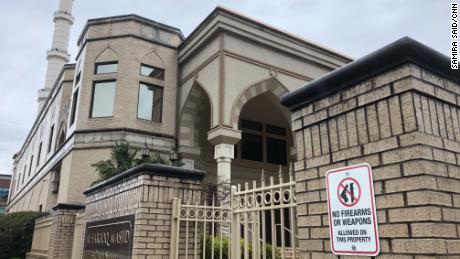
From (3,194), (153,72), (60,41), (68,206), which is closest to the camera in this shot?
(68,206)

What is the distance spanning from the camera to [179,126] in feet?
48.0

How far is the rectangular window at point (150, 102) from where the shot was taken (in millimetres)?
14555

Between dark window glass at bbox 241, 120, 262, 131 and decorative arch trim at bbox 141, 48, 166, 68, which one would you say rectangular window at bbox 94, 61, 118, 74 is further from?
dark window glass at bbox 241, 120, 262, 131

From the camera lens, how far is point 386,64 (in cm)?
229

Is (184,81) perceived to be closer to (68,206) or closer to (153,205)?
(68,206)

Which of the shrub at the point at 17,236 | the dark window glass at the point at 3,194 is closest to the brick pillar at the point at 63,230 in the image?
the shrub at the point at 17,236

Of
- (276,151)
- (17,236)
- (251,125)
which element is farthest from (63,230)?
(276,151)

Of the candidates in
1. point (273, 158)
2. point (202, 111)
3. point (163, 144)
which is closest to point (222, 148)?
point (163, 144)

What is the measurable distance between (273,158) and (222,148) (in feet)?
23.0

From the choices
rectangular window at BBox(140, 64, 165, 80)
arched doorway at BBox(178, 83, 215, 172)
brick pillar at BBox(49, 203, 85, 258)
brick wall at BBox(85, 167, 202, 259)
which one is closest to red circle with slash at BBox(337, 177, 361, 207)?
brick wall at BBox(85, 167, 202, 259)

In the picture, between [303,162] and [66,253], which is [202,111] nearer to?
[66,253]

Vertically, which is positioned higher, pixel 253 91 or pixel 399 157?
pixel 253 91

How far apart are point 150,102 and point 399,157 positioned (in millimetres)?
13351

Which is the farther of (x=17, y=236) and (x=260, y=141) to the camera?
(x=260, y=141)
